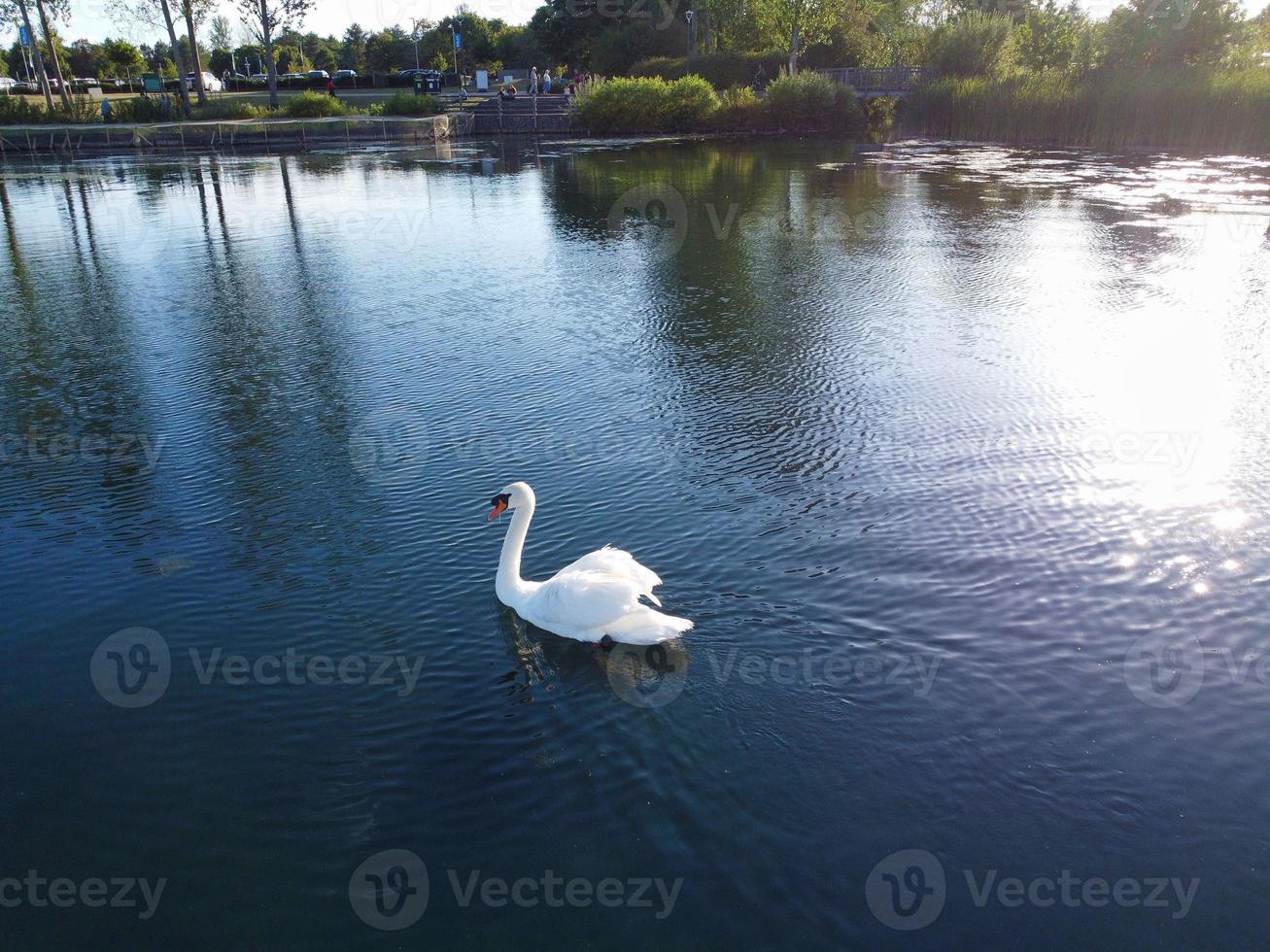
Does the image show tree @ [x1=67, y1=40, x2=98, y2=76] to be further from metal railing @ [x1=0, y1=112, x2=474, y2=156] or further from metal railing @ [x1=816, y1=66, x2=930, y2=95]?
metal railing @ [x1=816, y1=66, x2=930, y2=95]

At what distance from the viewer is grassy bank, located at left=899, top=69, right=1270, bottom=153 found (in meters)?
43.6

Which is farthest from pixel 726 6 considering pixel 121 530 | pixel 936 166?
pixel 121 530

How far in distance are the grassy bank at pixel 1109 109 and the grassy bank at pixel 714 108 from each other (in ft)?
19.4

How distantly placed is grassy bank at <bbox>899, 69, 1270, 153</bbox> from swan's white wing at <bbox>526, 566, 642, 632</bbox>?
47.2 meters

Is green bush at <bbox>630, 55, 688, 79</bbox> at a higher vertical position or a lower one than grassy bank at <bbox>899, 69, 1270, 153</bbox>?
higher

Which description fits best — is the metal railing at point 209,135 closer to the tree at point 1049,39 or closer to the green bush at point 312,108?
the green bush at point 312,108

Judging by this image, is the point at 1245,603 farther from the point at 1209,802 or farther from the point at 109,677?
the point at 109,677

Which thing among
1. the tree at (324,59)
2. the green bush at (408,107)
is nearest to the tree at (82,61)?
the tree at (324,59)

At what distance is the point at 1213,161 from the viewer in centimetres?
4344

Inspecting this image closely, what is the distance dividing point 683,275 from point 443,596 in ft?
52.4

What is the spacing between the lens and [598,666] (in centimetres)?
905

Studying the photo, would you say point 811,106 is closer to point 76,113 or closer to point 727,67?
point 727,67

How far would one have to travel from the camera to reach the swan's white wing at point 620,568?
9336 millimetres

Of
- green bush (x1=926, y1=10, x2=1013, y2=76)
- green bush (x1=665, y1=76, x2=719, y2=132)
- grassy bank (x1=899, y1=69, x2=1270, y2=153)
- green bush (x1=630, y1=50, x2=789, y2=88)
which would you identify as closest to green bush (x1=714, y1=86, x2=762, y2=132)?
green bush (x1=665, y1=76, x2=719, y2=132)
